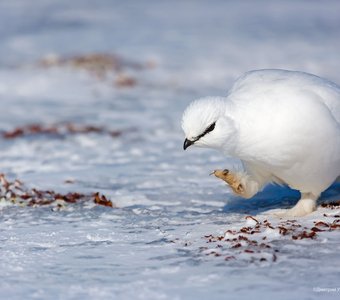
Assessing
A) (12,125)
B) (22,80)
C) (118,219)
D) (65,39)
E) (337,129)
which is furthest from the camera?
(65,39)

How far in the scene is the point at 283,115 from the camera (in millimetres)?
3533

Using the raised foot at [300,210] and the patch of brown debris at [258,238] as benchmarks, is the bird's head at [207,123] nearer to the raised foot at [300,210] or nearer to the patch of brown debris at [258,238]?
the patch of brown debris at [258,238]

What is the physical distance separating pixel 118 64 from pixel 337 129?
6.64m

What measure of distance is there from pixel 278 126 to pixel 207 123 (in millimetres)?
344

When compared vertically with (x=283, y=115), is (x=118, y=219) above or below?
below

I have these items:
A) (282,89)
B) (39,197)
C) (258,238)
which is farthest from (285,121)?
(39,197)

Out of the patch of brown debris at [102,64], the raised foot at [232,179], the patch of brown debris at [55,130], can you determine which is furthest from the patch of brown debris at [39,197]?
the patch of brown debris at [102,64]

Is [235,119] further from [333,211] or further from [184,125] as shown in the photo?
[333,211]

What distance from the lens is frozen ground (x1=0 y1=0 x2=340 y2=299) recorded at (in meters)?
3.03

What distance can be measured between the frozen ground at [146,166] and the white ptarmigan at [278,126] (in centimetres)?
29

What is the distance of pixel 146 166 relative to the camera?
18.5 feet

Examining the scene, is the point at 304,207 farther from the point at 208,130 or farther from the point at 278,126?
the point at 208,130

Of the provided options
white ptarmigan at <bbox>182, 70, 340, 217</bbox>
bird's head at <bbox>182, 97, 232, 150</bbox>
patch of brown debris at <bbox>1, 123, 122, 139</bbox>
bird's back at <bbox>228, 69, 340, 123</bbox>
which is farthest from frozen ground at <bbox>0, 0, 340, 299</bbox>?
bird's back at <bbox>228, 69, 340, 123</bbox>

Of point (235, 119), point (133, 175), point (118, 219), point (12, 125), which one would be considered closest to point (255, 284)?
point (235, 119)
